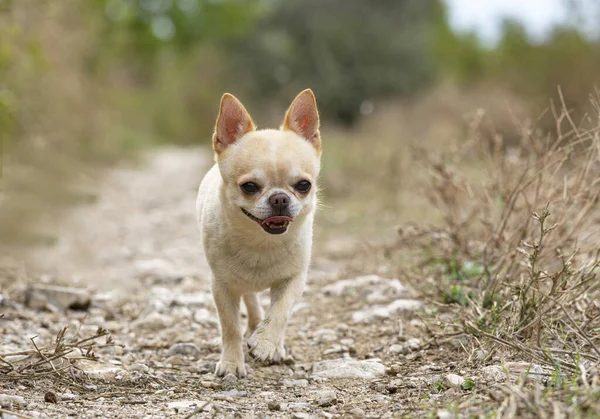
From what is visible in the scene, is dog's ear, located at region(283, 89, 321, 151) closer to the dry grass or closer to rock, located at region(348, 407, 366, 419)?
the dry grass

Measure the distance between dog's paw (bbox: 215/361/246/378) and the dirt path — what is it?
0.06m

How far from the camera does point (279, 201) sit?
12.5 feet

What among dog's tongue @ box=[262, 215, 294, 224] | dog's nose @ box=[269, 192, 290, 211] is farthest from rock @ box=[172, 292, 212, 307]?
dog's nose @ box=[269, 192, 290, 211]

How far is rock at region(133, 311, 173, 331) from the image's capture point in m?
5.12

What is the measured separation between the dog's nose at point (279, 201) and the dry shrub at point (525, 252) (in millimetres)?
1121

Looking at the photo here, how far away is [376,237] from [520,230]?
3708 mm

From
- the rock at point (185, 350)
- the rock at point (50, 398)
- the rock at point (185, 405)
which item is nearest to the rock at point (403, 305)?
the rock at point (185, 350)

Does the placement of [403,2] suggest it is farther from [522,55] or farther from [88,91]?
[88,91]

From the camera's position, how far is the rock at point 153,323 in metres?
5.12

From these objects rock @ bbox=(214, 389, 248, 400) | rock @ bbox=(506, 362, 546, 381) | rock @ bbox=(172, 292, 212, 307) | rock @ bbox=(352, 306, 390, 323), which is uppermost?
rock @ bbox=(506, 362, 546, 381)

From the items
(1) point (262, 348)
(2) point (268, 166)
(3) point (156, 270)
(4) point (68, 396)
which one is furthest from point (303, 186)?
(3) point (156, 270)

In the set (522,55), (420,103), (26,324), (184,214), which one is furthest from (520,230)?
(420,103)

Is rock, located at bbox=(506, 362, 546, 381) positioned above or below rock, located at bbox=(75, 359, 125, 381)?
above

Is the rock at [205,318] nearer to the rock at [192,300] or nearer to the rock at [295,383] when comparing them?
the rock at [192,300]
